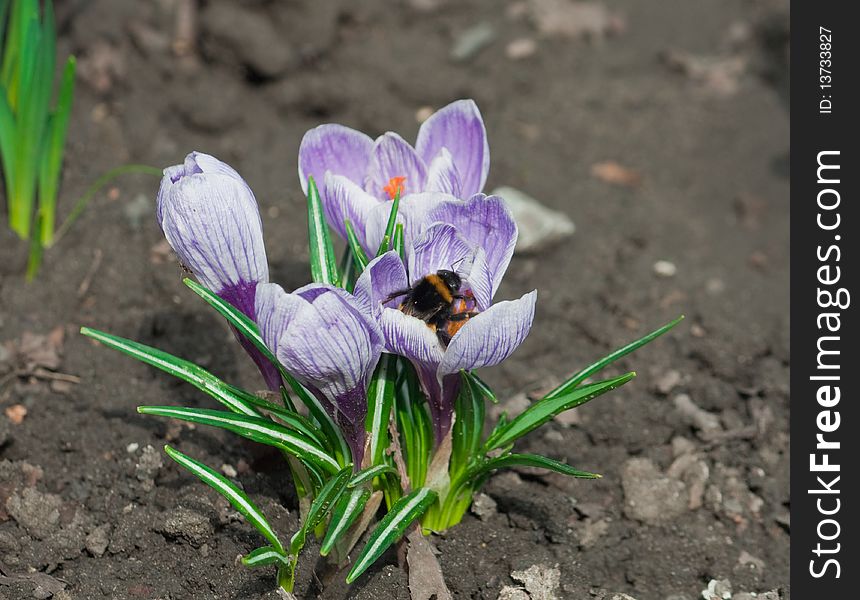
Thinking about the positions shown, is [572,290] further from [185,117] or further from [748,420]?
[185,117]

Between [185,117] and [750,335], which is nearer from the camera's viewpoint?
[750,335]

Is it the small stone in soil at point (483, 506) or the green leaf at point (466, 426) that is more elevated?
the green leaf at point (466, 426)

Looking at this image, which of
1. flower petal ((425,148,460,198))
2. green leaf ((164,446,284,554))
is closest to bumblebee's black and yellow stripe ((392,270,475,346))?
flower petal ((425,148,460,198))

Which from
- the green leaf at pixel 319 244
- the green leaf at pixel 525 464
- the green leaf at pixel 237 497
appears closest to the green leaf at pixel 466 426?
the green leaf at pixel 525 464

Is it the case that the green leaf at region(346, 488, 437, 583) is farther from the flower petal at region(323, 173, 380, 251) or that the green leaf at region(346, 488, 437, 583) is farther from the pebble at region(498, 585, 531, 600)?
the flower petal at region(323, 173, 380, 251)

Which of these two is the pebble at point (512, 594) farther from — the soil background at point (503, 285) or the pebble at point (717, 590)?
the pebble at point (717, 590)

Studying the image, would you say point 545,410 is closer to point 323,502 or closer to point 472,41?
point 323,502

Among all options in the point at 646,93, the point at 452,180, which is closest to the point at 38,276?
the point at 452,180
